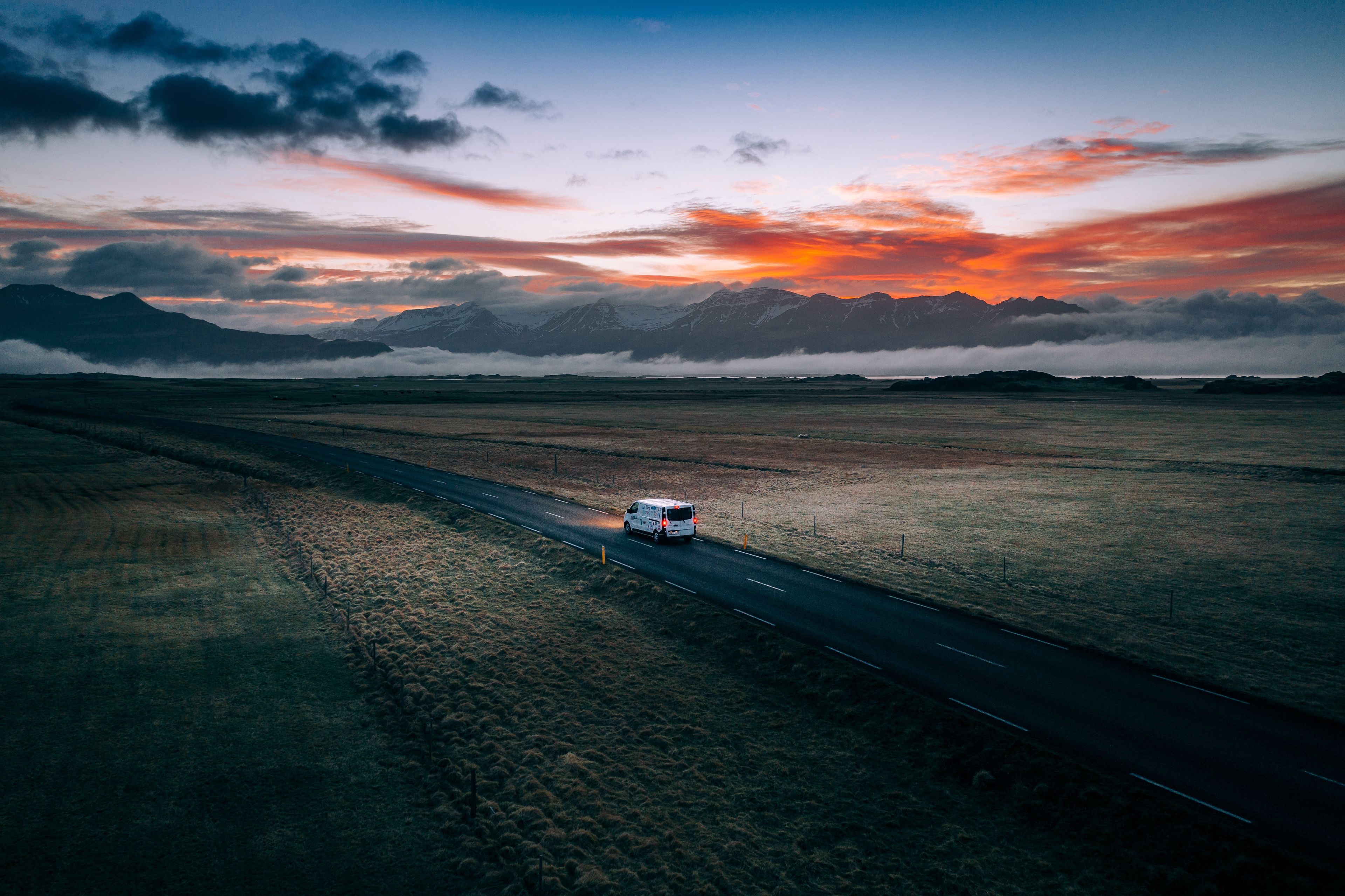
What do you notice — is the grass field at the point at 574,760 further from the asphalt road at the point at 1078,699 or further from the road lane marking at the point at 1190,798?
the asphalt road at the point at 1078,699

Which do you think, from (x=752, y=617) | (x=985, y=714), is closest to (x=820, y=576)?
(x=752, y=617)

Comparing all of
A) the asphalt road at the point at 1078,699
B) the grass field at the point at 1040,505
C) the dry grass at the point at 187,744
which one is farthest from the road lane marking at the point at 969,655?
the dry grass at the point at 187,744

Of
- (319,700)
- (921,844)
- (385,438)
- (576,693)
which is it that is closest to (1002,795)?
(921,844)

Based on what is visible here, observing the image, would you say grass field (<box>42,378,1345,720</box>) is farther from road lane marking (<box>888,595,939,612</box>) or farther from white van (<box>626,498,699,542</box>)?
white van (<box>626,498,699,542</box>)

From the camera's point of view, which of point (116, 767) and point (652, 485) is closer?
point (116, 767)

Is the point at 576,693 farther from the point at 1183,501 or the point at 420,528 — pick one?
the point at 1183,501

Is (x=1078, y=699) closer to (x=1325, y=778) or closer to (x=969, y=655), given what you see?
(x=969, y=655)
